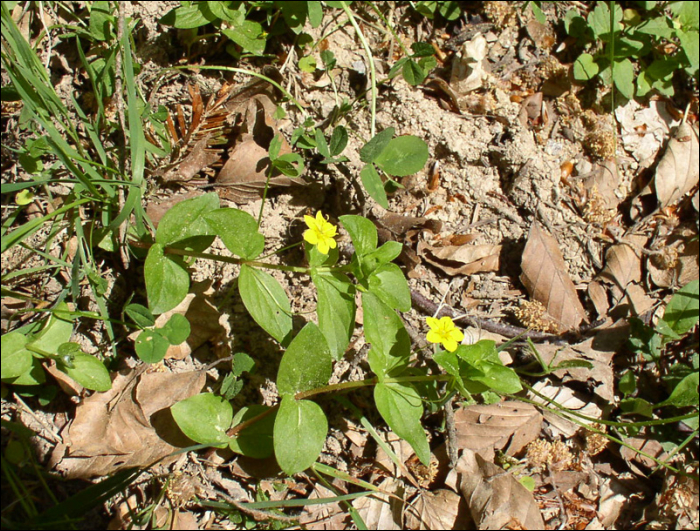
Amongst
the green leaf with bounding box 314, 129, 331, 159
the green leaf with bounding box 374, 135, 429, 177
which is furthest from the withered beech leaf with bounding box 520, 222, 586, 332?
the green leaf with bounding box 314, 129, 331, 159

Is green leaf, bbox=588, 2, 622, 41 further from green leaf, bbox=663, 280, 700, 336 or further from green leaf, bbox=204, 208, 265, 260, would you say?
green leaf, bbox=204, 208, 265, 260

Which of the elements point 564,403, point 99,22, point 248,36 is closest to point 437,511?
point 564,403

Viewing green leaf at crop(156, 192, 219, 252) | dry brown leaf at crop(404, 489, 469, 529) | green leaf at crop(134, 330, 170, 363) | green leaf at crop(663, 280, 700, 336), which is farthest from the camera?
green leaf at crop(663, 280, 700, 336)

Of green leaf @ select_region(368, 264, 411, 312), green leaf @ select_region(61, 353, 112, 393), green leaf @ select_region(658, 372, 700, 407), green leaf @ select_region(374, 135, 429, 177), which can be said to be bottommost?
green leaf @ select_region(658, 372, 700, 407)

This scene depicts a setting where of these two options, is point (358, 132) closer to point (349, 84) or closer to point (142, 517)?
point (349, 84)

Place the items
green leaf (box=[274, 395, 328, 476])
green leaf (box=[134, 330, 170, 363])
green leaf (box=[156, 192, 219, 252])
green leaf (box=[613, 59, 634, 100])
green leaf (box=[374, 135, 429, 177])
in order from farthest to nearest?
green leaf (box=[613, 59, 634, 100])
green leaf (box=[374, 135, 429, 177])
green leaf (box=[134, 330, 170, 363])
green leaf (box=[156, 192, 219, 252])
green leaf (box=[274, 395, 328, 476])

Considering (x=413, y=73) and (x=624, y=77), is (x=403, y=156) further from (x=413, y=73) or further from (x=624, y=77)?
(x=624, y=77)

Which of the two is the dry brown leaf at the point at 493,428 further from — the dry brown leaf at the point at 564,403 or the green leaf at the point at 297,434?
the green leaf at the point at 297,434
